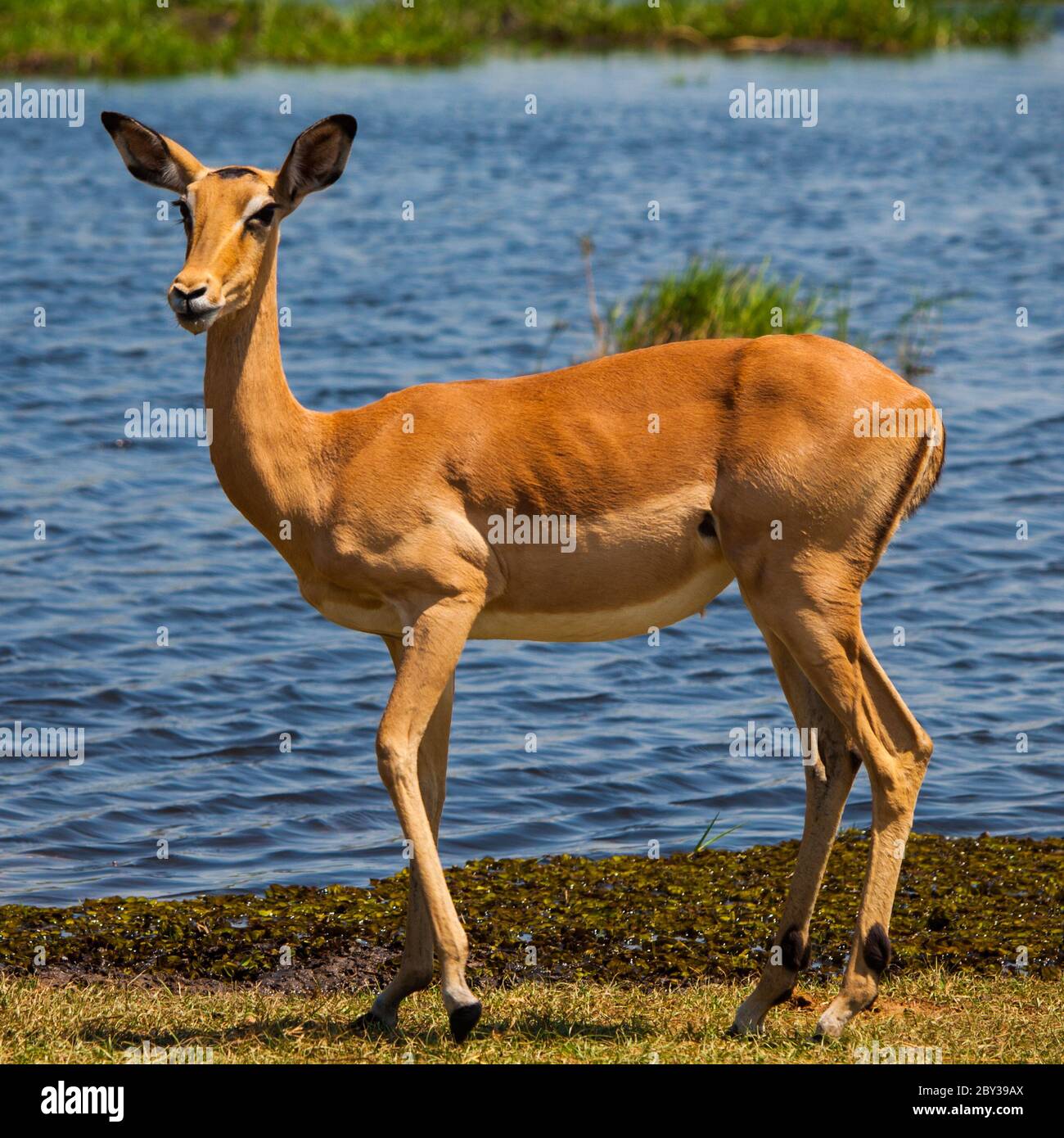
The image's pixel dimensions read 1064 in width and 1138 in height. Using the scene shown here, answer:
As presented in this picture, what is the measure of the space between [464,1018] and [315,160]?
9.37ft

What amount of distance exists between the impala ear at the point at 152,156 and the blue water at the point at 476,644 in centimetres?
374

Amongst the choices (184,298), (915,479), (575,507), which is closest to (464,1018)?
(575,507)

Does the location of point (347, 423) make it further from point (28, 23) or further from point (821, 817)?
point (28, 23)

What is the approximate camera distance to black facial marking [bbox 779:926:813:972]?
6332mm

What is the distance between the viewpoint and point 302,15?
47.5m

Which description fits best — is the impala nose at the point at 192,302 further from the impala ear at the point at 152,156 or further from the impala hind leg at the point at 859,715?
the impala hind leg at the point at 859,715

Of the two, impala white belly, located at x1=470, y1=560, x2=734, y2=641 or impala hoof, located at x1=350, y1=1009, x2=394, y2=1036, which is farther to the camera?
impala hoof, located at x1=350, y1=1009, x2=394, y2=1036

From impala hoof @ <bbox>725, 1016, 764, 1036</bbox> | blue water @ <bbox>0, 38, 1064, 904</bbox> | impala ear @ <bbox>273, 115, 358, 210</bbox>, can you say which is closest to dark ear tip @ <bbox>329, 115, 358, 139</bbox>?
impala ear @ <bbox>273, 115, 358, 210</bbox>

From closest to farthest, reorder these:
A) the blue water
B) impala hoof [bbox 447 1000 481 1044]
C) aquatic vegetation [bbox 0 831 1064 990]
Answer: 1. impala hoof [bbox 447 1000 481 1044]
2. aquatic vegetation [bbox 0 831 1064 990]
3. the blue water
